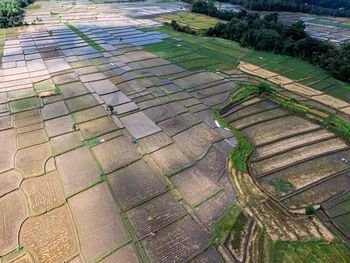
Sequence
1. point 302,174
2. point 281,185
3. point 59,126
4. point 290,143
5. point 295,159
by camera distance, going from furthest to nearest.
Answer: point 59,126 → point 290,143 → point 295,159 → point 302,174 → point 281,185

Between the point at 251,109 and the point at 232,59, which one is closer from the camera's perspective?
the point at 251,109

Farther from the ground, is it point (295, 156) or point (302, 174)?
point (295, 156)

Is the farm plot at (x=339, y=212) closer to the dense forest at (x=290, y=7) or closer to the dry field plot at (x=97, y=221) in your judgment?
the dry field plot at (x=97, y=221)

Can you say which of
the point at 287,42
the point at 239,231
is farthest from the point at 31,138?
the point at 287,42

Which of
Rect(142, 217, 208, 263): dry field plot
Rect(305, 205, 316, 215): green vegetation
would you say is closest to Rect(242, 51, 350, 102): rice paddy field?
Rect(305, 205, 316, 215): green vegetation

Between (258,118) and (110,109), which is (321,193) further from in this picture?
(110,109)

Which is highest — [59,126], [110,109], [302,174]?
[110,109]
